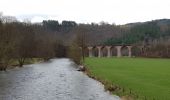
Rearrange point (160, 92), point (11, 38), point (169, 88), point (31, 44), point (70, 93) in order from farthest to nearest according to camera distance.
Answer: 1. point (31, 44)
2. point (11, 38)
3. point (70, 93)
4. point (169, 88)
5. point (160, 92)

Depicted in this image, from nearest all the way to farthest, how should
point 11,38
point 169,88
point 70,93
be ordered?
1. point 169,88
2. point 70,93
3. point 11,38

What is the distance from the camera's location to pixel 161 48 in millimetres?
175625

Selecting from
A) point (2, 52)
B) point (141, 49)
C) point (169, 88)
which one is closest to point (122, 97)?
point (169, 88)

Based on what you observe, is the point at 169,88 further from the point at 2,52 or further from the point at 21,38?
the point at 21,38

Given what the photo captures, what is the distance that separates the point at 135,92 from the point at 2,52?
4937cm

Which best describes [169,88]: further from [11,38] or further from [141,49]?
[141,49]

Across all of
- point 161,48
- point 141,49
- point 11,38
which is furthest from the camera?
point 141,49

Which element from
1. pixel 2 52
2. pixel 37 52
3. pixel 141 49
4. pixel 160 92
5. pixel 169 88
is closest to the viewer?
pixel 160 92

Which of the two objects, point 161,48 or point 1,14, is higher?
point 1,14

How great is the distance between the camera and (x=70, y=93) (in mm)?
40250

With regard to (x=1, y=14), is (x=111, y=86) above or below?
below

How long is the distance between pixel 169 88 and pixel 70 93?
1062 cm

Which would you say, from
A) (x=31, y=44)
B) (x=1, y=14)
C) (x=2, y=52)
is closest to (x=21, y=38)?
(x=31, y=44)

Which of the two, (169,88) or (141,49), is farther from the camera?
(141,49)
